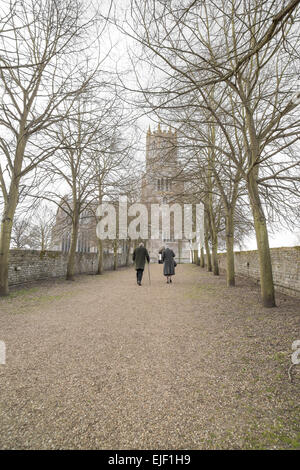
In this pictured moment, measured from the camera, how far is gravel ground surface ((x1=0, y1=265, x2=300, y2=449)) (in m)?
1.86

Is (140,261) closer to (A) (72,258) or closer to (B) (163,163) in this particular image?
(A) (72,258)

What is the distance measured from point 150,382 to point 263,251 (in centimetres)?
→ 480

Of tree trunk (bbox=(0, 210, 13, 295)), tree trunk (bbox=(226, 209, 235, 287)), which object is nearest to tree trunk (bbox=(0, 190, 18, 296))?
tree trunk (bbox=(0, 210, 13, 295))

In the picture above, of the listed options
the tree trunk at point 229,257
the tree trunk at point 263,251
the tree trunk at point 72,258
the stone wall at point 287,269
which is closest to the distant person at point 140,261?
the tree trunk at point 229,257

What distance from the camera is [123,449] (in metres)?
1.75

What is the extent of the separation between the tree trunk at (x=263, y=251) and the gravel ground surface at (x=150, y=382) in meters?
0.71

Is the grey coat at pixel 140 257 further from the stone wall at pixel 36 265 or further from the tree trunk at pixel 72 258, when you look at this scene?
the stone wall at pixel 36 265

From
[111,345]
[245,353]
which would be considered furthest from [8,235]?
[245,353]

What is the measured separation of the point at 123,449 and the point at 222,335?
9.27ft

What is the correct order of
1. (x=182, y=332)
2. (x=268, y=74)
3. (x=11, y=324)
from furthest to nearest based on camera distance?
(x=268, y=74) < (x=11, y=324) < (x=182, y=332)

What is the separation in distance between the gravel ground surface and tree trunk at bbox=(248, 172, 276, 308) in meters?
0.71

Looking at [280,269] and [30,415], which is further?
[280,269]

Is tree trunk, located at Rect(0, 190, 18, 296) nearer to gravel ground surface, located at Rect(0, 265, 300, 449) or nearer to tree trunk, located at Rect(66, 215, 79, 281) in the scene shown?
gravel ground surface, located at Rect(0, 265, 300, 449)
